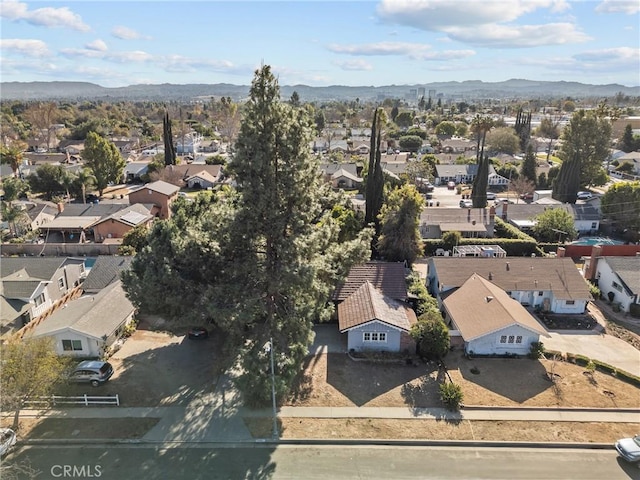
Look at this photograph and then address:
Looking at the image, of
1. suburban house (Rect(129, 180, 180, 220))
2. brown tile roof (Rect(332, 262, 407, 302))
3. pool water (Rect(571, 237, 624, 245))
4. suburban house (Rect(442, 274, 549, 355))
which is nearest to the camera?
suburban house (Rect(442, 274, 549, 355))

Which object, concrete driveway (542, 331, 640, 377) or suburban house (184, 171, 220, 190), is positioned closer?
concrete driveway (542, 331, 640, 377)

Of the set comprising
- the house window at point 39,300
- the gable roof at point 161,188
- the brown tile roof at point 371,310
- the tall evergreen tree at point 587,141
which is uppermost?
the tall evergreen tree at point 587,141

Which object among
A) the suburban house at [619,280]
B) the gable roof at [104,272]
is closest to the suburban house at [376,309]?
the suburban house at [619,280]

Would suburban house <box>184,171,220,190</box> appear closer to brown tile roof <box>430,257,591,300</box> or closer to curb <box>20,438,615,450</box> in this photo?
brown tile roof <box>430,257,591,300</box>

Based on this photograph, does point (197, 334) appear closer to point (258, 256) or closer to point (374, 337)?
point (258, 256)

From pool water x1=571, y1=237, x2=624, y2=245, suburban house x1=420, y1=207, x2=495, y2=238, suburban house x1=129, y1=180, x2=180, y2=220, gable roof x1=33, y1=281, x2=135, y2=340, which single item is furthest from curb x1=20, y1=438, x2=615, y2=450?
suburban house x1=129, y1=180, x2=180, y2=220

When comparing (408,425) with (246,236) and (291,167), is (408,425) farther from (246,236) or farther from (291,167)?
(291,167)

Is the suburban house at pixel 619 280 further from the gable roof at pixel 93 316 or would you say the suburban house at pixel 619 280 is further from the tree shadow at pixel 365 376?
the gable roof at pixel 93 316
